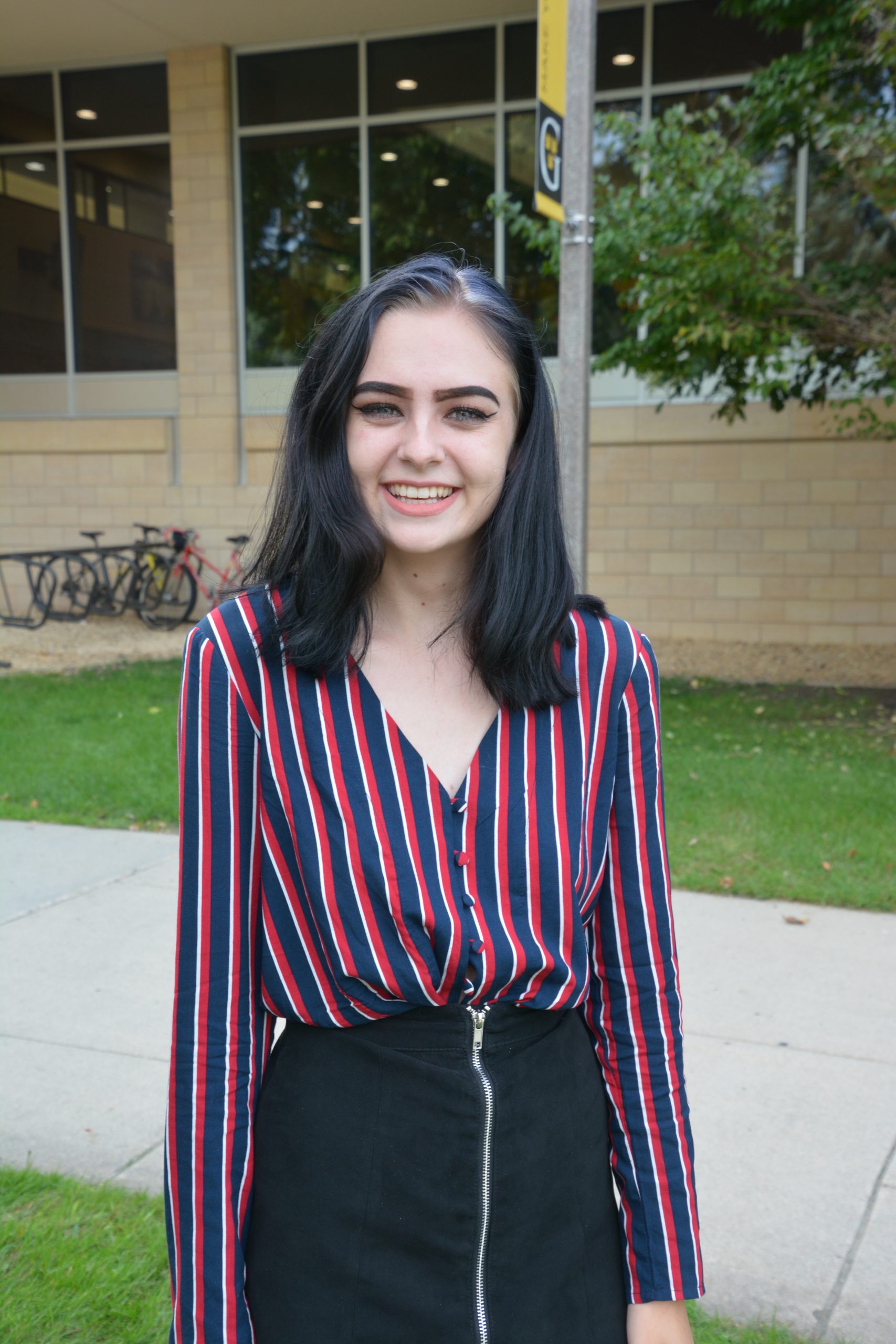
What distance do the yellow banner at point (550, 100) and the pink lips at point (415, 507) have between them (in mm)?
4794

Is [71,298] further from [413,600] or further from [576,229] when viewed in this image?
[413,600]

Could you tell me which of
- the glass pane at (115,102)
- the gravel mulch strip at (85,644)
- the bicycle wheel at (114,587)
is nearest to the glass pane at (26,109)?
the glass pane at (115,102)

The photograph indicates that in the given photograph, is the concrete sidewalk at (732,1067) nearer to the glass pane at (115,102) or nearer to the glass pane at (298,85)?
the glass pane at (298,85)

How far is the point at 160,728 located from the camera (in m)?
8.55

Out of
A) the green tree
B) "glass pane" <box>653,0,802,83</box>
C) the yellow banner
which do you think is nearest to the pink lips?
the yellow banner

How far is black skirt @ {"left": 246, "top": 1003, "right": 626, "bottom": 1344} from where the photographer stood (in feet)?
4.32

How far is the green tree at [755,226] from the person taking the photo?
7.68 metres

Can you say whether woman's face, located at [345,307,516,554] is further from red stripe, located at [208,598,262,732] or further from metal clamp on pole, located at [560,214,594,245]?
metal clamp on pole, located at [560,214,594,245]

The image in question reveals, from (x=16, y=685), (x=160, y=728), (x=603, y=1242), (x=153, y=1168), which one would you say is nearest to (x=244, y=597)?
(x=603, y=1242)

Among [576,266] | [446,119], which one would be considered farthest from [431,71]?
[576,266]

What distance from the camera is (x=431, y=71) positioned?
14305 millimetres

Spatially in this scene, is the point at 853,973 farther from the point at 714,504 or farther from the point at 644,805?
the point at 714,504

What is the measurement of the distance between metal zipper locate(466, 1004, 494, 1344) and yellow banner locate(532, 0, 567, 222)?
17.0 ft

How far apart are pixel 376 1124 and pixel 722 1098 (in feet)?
8.29
